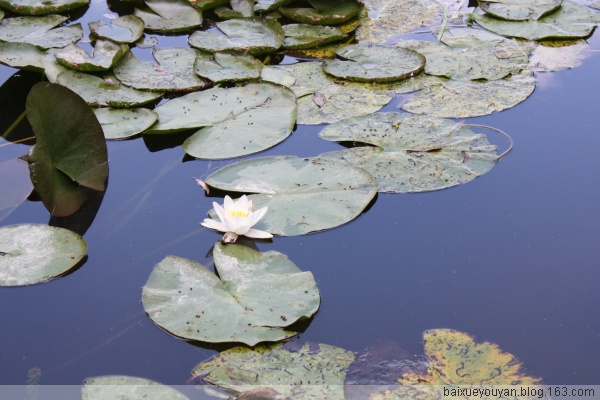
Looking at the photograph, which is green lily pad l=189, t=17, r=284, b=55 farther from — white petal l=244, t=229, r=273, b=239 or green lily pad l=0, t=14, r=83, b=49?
white petal l=244, t=229, r=273, b=239

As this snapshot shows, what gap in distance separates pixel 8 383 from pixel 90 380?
0.22m

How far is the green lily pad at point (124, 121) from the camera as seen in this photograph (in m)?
2.69

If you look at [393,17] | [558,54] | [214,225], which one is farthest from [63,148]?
[558,54]

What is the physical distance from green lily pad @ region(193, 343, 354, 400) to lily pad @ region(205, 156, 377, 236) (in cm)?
51

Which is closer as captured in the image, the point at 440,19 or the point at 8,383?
the point at 8,383

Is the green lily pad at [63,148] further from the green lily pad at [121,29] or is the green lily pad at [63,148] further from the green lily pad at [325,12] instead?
the green lily pad at [325,12]

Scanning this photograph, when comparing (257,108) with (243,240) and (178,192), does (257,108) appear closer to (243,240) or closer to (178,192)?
(178,192)

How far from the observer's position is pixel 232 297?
1.88 metres

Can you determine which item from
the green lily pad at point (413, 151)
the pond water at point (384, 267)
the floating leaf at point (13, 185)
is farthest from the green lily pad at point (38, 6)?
the green lily pad at point (413, 151)

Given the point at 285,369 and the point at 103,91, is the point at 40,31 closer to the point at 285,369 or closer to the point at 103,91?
the point at 103,91

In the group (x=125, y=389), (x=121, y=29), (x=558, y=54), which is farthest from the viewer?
(x=121, y=29)

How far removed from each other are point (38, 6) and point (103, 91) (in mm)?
1185

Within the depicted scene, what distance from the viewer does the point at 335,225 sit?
219 cm

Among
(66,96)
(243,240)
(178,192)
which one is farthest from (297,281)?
(66,96)
